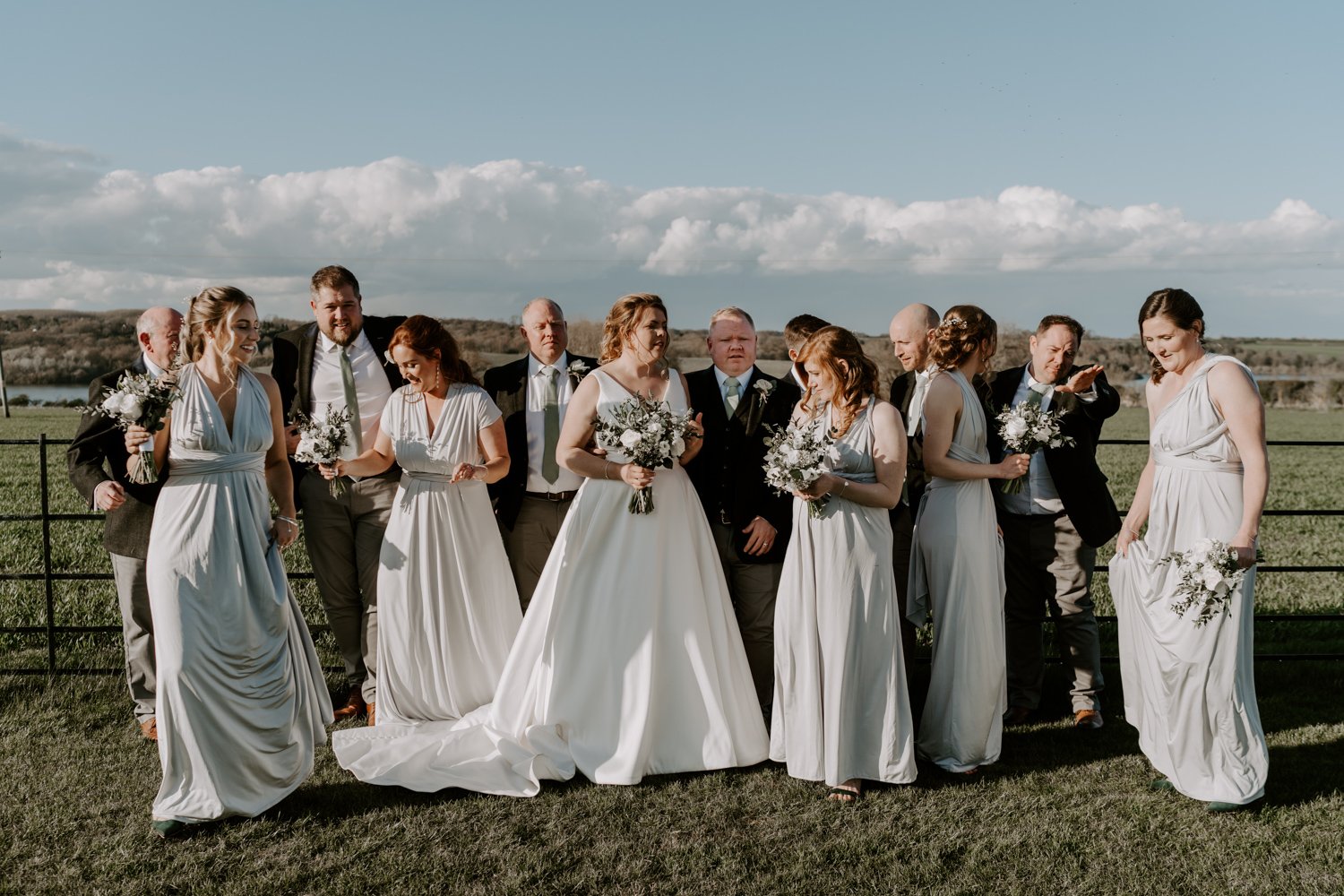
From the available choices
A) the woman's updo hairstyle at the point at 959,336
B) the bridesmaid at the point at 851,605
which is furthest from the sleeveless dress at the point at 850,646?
the woman's updo hairstyle at the point at 959,336

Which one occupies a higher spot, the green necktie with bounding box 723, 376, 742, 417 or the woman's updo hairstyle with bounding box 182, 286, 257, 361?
the woman's updo hairstyle with bounding box 182, 286, 257, 361

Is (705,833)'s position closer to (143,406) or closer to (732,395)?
(732,395)

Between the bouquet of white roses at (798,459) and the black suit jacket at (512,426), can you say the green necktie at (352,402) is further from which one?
the bouquet of white roses at (798,459)

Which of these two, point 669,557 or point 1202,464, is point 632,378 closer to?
point 669,557

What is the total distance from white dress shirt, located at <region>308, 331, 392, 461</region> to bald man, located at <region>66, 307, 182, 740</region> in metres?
0.88

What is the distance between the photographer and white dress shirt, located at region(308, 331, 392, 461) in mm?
6488

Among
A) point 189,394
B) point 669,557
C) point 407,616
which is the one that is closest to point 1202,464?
point 669,557

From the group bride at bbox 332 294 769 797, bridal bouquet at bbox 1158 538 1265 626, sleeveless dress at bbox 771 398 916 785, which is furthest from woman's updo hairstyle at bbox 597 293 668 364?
bridal bouquet at bbox 1158 538 1265 626

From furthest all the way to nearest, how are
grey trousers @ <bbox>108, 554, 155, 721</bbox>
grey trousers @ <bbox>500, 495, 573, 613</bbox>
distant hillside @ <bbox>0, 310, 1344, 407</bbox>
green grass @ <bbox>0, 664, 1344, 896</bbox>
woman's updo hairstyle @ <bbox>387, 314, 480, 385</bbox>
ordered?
distant hillside @ <bbox>0, 310, 1344, 407</bbox> < grey trousers @ <bbox>500, 495, 573, 613</bbox> < grey trousers @ <bbox>108, 554, 155, 721</bbox> < woman's updo hairstyle @ <bbox>387, 314, 480, 385</bbox> < green grass @ <bbox>0, 664, 1344, 896</bbox>

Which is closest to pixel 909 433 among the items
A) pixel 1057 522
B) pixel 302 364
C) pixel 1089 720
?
pixel 1057 522

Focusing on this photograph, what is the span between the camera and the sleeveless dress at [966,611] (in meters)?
5.59

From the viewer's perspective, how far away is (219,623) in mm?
4961

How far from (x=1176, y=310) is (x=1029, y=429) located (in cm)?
98

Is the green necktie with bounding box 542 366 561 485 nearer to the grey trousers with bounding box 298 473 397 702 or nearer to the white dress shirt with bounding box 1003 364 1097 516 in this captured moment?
the grey trousers with bounding box 298 473 397 702
